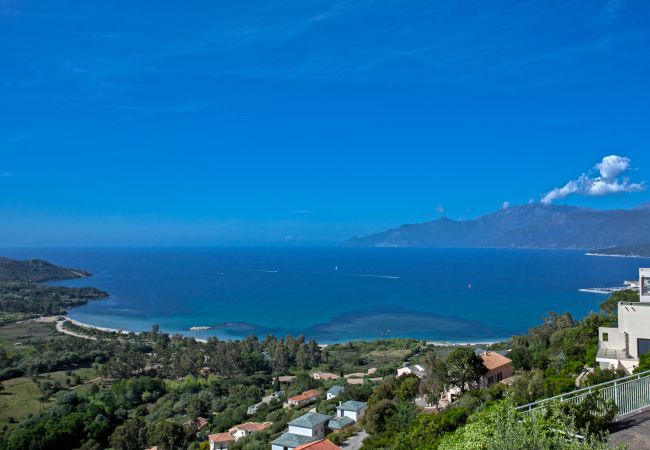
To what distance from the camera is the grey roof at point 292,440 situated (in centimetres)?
1764

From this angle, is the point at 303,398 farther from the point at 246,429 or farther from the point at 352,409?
the point at 352,409

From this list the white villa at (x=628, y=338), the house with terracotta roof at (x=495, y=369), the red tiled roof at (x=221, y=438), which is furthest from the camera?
the red tiled roof at (x=221, y=438)

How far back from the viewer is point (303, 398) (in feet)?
85.9

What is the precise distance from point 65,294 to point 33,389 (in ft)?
214

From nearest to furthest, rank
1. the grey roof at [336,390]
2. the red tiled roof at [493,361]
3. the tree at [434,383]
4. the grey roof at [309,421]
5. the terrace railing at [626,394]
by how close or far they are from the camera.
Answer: the terrace railing at [626,394] < the tree at [434,383] < the grey roof at [309,421] < the red tiled roof at [493,361] < the grey roof at [336,390]

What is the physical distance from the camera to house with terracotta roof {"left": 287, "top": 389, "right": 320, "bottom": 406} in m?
25.9

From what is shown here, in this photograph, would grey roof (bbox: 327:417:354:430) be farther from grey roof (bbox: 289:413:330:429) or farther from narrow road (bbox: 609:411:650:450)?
narrow road (bbox: 609:411:650:450)

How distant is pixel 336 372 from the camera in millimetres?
36156

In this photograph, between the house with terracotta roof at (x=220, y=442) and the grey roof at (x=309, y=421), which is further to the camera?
the house with terracotta roof at (x=220, y=442)

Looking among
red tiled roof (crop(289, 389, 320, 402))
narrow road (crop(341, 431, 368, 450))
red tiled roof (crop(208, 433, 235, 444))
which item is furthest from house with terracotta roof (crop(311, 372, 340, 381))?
narrow road (crop(341, 431, 368, 450))

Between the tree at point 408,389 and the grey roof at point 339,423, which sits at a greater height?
the tree at point 408,389

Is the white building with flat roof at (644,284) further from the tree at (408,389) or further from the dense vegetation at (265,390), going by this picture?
the tree at (408,389)

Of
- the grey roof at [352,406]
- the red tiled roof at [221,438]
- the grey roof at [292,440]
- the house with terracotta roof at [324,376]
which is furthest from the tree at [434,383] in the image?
the house with terracotta roof at [324,376]

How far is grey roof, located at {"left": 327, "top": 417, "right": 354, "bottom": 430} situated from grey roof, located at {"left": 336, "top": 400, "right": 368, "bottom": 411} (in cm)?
45
